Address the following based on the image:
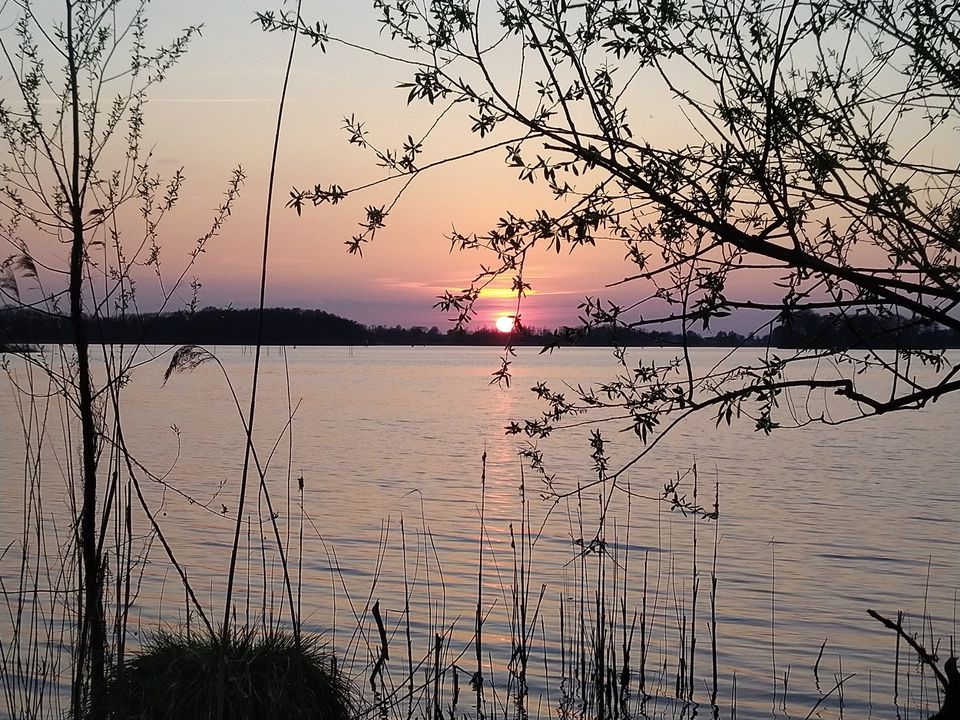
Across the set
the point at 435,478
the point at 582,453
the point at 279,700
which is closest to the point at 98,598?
the point at 279,700

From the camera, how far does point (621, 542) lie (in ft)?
50.2

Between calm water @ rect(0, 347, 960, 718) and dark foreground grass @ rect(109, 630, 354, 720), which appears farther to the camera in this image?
calm water @ rect(0, 347, 960, 718)

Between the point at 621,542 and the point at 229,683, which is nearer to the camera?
the point at 229,683

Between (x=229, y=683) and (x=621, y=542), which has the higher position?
(x=229, y=683)

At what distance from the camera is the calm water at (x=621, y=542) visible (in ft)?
31.3

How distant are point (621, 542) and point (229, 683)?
1083 cm

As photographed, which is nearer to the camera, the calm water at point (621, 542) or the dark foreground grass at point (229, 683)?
the dark foreground grass at point (229, 683)

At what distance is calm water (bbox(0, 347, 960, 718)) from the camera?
31.3ft

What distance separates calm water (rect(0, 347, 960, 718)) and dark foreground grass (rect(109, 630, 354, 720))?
35 centimetres

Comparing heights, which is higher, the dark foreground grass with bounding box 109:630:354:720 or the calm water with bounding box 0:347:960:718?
the dark foreground grass with bounding box 109:630:354:720

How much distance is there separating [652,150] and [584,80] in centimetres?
40

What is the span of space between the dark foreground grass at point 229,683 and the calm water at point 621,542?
352 mm

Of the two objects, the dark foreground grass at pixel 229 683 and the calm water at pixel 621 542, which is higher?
the dark foreground grass at pixel 229 683

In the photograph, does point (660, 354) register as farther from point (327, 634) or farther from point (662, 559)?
point (662, 559)
